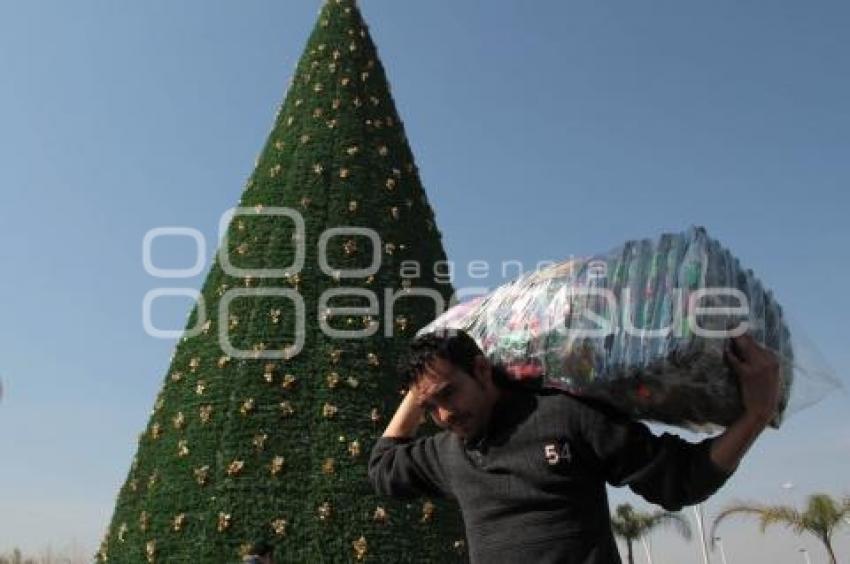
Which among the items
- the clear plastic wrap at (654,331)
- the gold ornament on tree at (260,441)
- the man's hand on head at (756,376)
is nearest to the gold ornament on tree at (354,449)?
the gold ornament on tree at (260,441)

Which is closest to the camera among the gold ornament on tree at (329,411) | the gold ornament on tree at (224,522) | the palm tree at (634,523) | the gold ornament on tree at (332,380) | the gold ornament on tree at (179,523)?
the gold ornament on tree at (224,522)

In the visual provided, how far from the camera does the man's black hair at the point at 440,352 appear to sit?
2.18 meters

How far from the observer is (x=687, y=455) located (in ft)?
6.46

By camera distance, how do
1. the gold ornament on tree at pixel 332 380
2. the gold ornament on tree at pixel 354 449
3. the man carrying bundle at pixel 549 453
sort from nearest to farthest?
the man carrying bundle at pixel 549 453 → the gold ornament on tree at pixel 354 449 → the gold ornament on tree at pixel 332 380

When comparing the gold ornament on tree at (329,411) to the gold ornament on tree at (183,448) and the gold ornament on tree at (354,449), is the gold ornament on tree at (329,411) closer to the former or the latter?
the gold ornament on tree at (354,449)

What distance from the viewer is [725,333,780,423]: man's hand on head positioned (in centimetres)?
199

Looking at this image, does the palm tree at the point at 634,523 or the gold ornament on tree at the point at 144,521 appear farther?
the palm tree at the point at 634,523

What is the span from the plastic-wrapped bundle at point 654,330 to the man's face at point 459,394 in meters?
0.21

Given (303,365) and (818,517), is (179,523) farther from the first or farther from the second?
(818,517)

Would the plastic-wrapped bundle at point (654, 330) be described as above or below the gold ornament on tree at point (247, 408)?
below

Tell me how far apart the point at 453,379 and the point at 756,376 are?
29.5 inches

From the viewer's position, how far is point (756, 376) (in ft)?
6.54

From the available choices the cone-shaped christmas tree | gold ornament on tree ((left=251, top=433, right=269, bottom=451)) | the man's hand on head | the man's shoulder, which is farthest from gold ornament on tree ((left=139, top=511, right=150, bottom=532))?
the man's hand on head

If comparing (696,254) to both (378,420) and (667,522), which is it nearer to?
(378,420)
